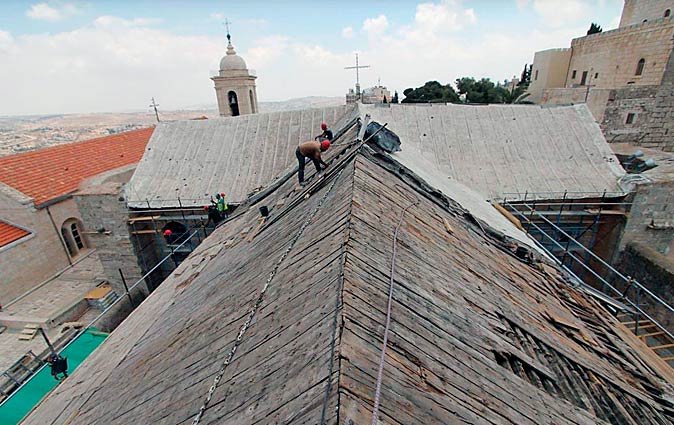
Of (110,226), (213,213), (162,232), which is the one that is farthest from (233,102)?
(213,213)

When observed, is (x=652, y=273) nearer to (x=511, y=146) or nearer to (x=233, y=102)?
(x=511, y=146)

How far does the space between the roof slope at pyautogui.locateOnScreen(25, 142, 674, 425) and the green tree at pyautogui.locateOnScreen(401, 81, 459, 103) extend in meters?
35.4

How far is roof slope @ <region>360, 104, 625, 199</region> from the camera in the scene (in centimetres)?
1322

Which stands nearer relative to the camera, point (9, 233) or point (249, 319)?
point (249, 319)

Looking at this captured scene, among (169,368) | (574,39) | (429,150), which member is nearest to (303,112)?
(429,150)

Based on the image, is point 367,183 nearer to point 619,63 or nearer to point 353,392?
point 353,392

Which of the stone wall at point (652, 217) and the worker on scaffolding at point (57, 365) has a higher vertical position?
the stone wall at point (652, 217)

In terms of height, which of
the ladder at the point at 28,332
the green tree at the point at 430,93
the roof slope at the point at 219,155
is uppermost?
the green tree at the point at 430,93

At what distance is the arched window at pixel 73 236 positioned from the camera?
19.6 metres

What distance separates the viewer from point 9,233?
1717 cm

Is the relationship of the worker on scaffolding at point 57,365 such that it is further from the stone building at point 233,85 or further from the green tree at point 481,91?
the green tree at point 481,91

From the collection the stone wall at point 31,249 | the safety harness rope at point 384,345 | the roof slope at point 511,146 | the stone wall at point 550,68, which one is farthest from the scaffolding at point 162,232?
the stone wall at point 550,68

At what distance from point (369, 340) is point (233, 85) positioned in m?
26.2

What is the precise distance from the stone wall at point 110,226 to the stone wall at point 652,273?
770 inches
